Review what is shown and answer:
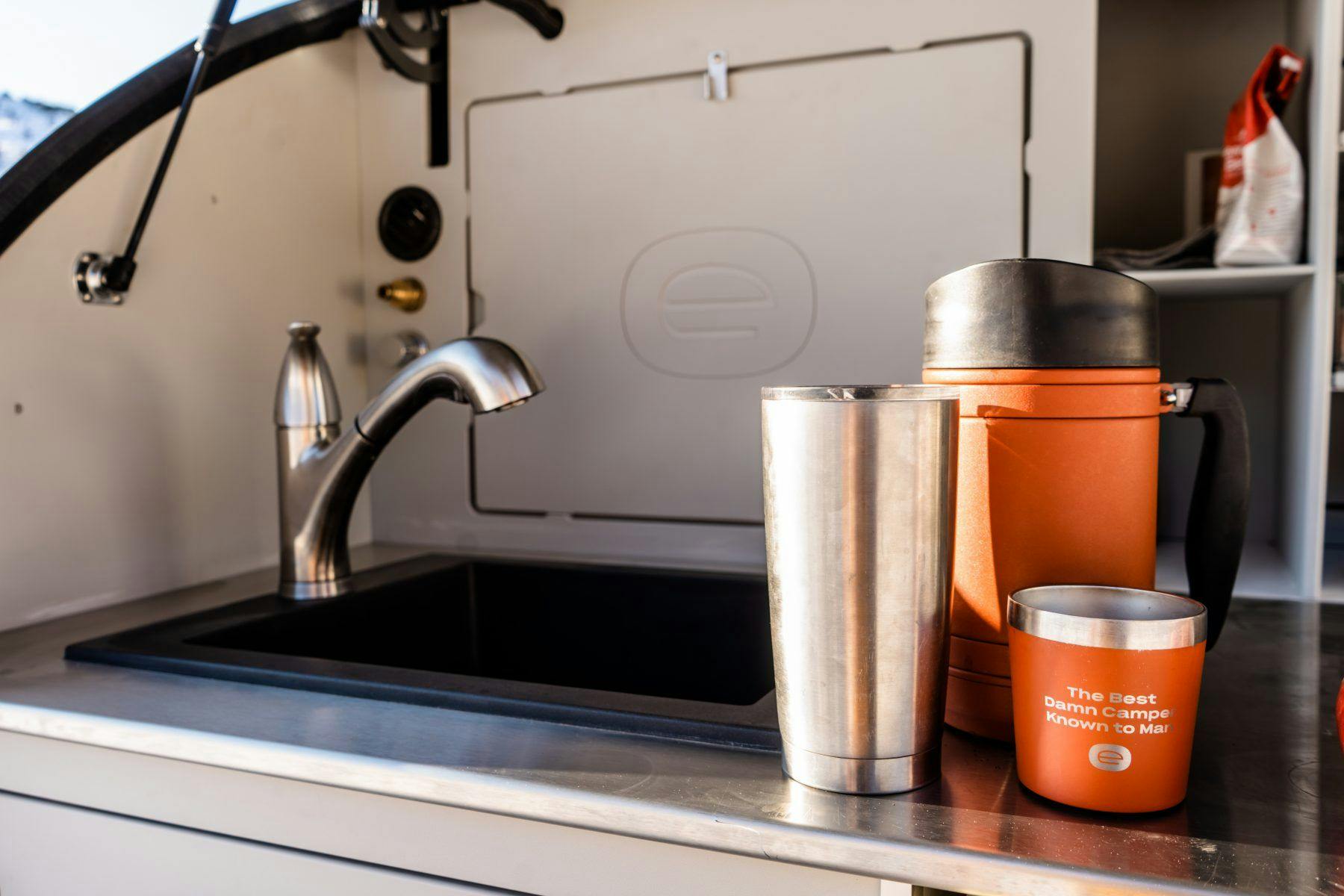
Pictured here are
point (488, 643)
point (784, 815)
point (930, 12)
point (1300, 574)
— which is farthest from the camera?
point (488, 643)

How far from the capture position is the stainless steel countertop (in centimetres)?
52

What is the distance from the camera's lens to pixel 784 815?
1.85 ft

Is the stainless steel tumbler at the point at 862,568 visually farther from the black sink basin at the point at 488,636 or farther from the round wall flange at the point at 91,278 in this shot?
the round wall flange at the point at 91,278

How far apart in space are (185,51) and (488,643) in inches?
32.1

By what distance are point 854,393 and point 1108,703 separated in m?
0.22

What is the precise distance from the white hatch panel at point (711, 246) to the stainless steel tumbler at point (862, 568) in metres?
0.69

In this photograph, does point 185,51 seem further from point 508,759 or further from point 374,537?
point 508,759

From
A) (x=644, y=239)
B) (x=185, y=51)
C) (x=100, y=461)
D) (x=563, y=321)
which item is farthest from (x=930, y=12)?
(x=100, y=461)

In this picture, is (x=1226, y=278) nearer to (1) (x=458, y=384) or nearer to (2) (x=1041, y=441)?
(2) (x=1041, y=441)

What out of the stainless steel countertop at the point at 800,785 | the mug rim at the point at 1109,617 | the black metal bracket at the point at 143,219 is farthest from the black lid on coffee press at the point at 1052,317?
the black metal bracket at the point at 143,219

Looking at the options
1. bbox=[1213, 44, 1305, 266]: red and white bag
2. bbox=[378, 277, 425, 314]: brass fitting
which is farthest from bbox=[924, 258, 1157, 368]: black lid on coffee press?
bbox=[378, 277, 425, 314]: brass fitting

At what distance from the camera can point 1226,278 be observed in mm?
1081

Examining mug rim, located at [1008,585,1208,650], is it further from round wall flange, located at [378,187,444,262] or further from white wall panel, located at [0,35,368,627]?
round wall flange, located at [378,187,444,262]

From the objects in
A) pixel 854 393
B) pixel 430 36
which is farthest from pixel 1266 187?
pixel 430 36
